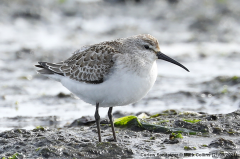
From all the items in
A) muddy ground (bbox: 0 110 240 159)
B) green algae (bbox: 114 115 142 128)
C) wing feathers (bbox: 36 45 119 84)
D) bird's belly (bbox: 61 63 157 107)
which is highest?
wing feathers (bbox: 36 45 119 84)

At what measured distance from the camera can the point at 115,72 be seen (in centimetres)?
613

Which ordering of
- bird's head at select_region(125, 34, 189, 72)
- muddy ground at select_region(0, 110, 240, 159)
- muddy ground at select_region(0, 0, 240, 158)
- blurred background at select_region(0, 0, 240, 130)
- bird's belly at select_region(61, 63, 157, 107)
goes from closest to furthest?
muddy ground at select_region(0, 110, 240, 159) < bird's belly at select_region(61, 63, 157, 107) < muddy ground at select_region(0, 0, 240, 158) < bird's head at select_region(125, 34, 189, 72) < blurred background at select_region(0, 0, 240, 130)

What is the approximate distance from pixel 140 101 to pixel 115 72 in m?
3.96

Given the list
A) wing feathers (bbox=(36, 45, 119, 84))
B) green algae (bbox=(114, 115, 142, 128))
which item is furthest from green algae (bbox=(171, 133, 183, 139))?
wing feathers (bbox=(36, 45, 119, 84))

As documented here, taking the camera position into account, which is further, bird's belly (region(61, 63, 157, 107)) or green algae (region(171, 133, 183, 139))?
green algae (region(171, 133, 183, 139))

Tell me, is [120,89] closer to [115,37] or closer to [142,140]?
[142,140]

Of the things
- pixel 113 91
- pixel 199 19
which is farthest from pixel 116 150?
pixel 199 19

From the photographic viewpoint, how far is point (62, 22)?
58.2ft

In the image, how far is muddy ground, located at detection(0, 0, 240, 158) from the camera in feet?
20.4

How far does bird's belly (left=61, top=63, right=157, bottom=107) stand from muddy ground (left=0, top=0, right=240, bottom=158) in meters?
0.70

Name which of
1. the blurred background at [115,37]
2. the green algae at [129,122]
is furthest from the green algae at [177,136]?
the blurred background at [115,37]

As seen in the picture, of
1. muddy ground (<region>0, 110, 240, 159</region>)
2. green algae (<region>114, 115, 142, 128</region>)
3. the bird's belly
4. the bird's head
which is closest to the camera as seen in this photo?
muddy ground (<region>0, 110, 240, 159</region>)

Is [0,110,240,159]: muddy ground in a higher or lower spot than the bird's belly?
lower

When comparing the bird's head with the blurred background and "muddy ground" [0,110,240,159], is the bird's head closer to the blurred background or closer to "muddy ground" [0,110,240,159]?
"muddy ground" [0,110,240,159]
